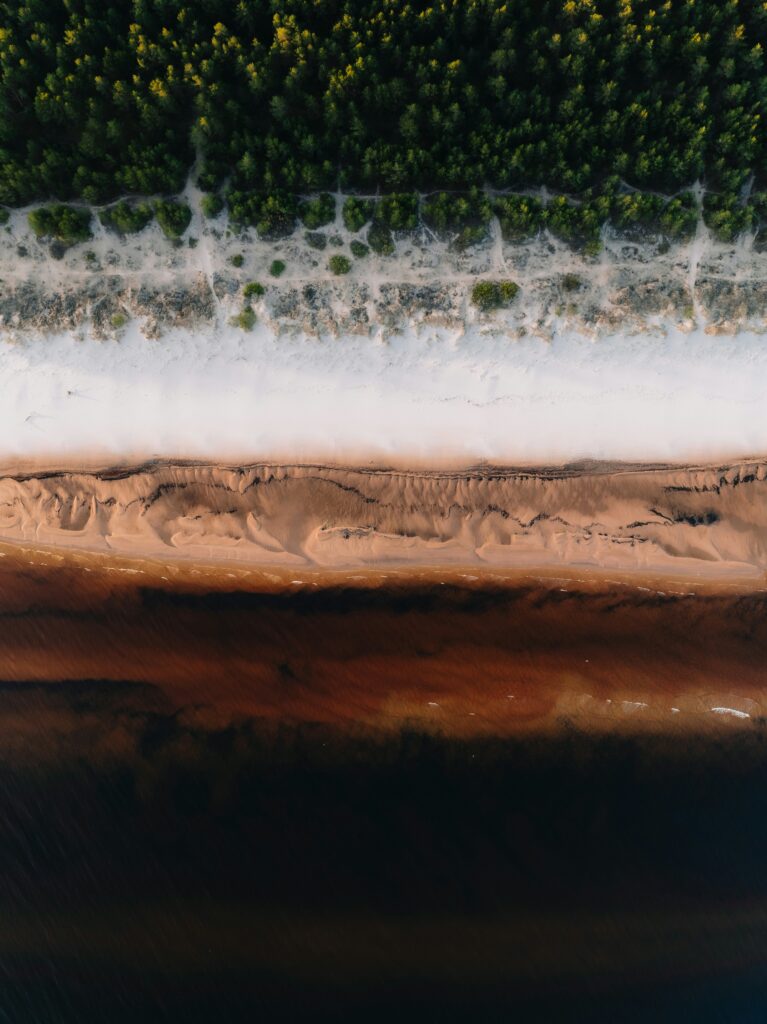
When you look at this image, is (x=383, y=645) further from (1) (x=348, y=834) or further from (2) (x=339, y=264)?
(2) (x=339, y=264)

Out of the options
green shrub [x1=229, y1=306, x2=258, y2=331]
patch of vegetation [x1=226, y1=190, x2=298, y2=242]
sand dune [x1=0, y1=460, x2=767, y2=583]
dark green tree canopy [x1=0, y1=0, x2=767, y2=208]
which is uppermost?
dark green tree canopy [x1=0, y1=0, x2=767, y2=208]

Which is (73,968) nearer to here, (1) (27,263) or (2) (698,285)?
(1) (27,263)

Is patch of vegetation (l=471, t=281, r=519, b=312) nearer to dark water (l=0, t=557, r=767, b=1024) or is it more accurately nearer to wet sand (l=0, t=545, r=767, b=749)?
wet sand (l=0, t=545, r=767, b=749)

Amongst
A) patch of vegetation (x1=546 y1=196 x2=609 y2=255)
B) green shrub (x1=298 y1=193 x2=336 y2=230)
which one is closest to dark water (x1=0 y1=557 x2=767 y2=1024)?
patch of vegetation (x1=546 y1=196 x2=609 y2=255)

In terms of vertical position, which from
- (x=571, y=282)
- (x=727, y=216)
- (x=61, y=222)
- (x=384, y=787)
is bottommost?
(x=384, y=787)

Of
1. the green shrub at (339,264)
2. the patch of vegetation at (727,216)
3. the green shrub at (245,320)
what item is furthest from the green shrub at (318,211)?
the patch of vegetation at (727,216)

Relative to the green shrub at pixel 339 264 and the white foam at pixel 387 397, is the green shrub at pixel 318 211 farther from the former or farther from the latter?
the white foam at pixel 387 397

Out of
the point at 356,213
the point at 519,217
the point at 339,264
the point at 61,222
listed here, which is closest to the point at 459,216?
the point at 519,217
